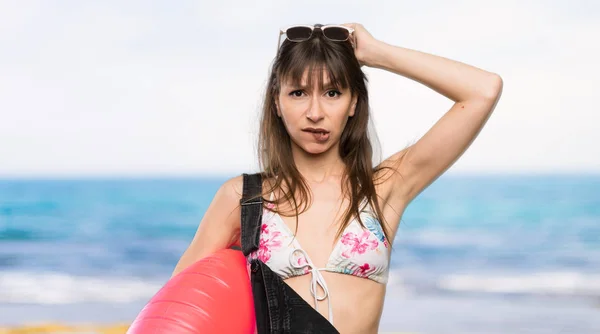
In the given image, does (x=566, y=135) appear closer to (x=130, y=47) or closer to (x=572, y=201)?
(x=572, y=201)

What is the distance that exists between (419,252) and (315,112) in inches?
326

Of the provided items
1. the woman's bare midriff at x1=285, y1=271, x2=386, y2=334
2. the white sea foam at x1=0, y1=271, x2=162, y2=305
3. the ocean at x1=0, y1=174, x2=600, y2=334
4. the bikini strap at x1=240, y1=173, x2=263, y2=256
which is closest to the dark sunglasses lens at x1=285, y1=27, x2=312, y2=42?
the bikini strap at x1=240, y1=173, x2=263, y2=256

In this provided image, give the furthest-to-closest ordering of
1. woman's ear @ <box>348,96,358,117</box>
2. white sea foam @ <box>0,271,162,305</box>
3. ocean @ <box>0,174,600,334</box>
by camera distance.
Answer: white sea foam @ <box>0,271,162,305</box>
ocean @ <box>0,174,600,334</box>
woman's ear @ <box>348,96,358,117</box>

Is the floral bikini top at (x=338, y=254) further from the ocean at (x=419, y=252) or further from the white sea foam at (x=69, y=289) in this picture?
the white sea foam at (x=69, y=289)

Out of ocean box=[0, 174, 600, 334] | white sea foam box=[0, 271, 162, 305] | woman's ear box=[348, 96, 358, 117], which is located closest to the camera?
woman's ear box=[348, 96, 358, 117]

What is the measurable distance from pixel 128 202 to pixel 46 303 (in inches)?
346

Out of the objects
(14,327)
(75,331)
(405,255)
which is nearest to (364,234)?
(75,331)

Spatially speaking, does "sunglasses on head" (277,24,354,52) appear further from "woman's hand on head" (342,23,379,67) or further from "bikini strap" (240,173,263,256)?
"bikini strap" (240,173,263,256)

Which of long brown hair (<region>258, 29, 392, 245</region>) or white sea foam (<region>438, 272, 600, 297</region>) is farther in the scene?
white sea foam (<region>438, 272, 600, 297</region>)

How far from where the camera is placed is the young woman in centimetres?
211

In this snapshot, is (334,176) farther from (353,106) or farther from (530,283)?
(530,283)

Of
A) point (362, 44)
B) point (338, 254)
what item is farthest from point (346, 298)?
point (362, 44)

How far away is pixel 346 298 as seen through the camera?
211 cm

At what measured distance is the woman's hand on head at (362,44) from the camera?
219cm
